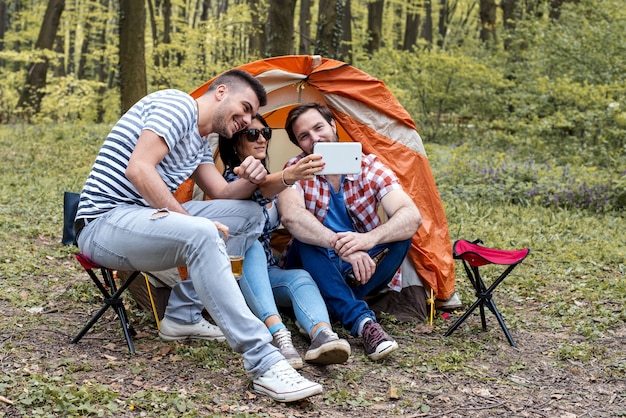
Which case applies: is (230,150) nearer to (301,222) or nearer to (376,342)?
(301,222)

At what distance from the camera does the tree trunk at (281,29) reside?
799 cm

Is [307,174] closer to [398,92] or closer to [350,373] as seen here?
[350,373]

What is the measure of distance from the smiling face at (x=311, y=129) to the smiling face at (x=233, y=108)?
2.01 ft

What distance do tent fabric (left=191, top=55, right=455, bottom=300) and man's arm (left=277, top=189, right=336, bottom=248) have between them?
0.84 metres

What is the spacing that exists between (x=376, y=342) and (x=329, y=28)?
730cm

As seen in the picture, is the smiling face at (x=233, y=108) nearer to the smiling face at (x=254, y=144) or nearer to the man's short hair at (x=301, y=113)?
the smiling face at (x=254, y=144)

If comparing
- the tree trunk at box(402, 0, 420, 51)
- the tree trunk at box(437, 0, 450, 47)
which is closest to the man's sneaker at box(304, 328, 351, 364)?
the tree trunk at box(402, 0, 420, 51)

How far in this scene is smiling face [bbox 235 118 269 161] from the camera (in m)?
3.86

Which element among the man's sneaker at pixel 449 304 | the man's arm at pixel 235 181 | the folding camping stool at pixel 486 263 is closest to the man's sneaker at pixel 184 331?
the man's arm at pixel 235 181

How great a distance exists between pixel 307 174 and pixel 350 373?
3.33 feet

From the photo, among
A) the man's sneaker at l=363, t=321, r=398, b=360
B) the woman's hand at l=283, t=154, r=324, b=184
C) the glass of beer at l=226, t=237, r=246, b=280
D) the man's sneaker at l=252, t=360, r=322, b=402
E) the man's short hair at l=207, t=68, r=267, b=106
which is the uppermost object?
the man's short hair at l=207, t=68, r=267, b=106

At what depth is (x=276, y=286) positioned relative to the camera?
394 cm

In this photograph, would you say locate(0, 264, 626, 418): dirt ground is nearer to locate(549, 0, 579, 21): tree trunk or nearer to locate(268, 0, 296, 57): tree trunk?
locate(268, 0, 296, 57): tree trunk

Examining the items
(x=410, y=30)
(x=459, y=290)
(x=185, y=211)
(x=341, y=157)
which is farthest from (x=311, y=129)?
(x=410, y=30)
